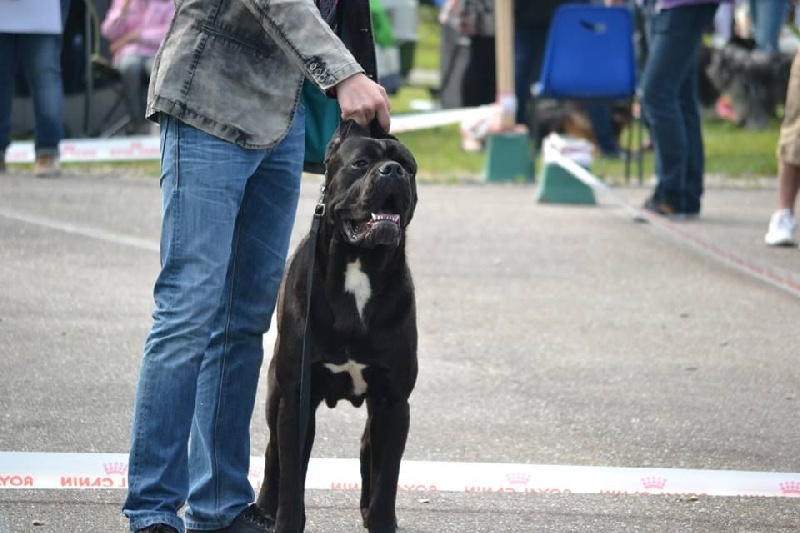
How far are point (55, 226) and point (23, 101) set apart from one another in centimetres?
607

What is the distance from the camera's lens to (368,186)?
4.01 metres

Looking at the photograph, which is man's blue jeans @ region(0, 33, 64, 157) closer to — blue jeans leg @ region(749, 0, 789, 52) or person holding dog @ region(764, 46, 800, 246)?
person holding dog @ region(764, 46, 800, 246)

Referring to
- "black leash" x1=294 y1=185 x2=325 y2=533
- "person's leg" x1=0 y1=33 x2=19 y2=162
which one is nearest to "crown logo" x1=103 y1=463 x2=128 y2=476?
"black leash" x1=294 y1=185 x2=325 y2=533

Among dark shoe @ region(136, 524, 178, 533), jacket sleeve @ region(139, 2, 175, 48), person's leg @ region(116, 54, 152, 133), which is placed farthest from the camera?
person's leg @ region(116, 54, 152, 133)

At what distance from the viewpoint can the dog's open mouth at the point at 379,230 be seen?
4012 millimetres

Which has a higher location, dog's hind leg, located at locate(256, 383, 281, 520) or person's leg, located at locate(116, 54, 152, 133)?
dog's hind leg, located at locate(256, 383, 281, 520)

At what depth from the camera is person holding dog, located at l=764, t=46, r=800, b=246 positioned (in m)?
9.78

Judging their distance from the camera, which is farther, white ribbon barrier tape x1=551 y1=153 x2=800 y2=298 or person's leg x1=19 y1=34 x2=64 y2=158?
person's leg x1=19 y1=34 x2=64 y2=158

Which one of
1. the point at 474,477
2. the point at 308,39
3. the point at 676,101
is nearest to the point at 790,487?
the point at 474,477

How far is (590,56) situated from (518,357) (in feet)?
22.8

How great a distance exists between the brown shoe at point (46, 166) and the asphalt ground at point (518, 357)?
1163 mm

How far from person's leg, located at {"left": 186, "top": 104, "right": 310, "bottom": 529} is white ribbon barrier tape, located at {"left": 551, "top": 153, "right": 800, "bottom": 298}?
15.6 feet

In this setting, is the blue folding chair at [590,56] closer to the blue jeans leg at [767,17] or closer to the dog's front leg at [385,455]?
the blue jeans leg at [767,17]

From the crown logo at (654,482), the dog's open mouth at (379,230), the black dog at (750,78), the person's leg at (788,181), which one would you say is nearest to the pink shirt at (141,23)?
the black dog at (750,78)
